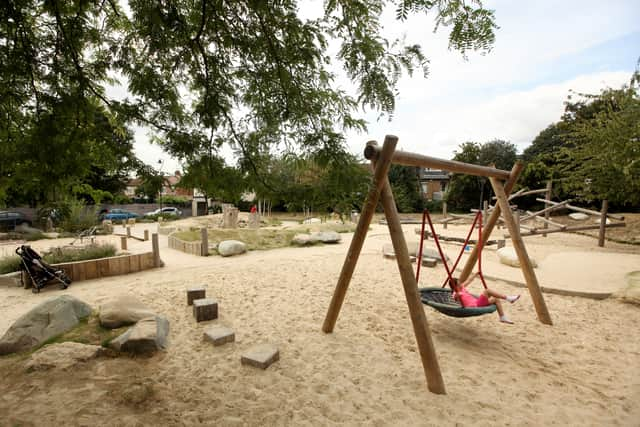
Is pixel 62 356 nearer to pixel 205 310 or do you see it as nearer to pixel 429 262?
pixel 205 310

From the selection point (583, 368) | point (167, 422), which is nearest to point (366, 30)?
point (167, 422)

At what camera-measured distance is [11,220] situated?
1664 centimetres

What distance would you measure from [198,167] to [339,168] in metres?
1.08

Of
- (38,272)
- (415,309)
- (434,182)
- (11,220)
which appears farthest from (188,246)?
A: (434,182)

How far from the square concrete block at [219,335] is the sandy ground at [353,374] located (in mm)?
137

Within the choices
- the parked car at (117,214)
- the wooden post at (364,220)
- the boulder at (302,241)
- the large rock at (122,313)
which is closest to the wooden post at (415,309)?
the wooden post at (364,220)

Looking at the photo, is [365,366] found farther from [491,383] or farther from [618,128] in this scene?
[618,128]

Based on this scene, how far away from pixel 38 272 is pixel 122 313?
3.70 metres

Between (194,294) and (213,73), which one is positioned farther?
(194,294)

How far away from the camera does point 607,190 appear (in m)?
10.3

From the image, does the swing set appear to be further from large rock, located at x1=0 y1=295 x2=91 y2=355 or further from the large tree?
large rock, located at x1=0 y1=295 x2=91 y2=355

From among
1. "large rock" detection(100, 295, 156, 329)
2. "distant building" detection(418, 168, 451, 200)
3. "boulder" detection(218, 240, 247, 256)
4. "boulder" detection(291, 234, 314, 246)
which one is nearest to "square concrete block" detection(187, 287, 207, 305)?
"large rock" detection(100, 295, 156, 329)

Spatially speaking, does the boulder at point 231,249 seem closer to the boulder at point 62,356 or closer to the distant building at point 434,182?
the boulder at point 62,356

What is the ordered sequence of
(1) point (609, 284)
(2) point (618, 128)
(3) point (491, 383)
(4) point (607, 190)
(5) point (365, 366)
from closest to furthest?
1. (3) point (491, 383)
2. (5) point (365, 366)
3. (1) point (609, 284)
4. (2) point (618, 128)
5. (4) point (607, 190)
